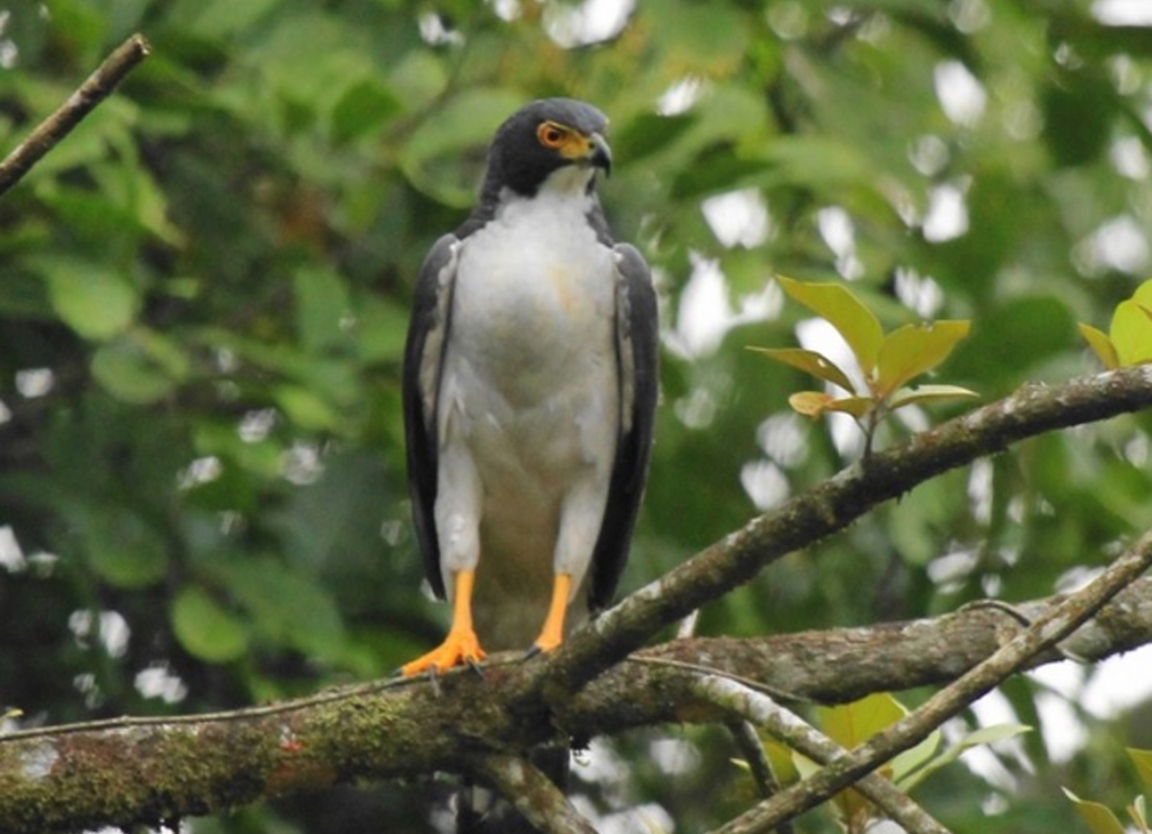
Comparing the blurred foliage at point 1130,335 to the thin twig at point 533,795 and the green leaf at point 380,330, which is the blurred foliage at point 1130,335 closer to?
the thin twig at point 533,795

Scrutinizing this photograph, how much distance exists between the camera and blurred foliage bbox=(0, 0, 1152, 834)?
615 cm

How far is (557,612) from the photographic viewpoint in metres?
5.67

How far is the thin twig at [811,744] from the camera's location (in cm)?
382

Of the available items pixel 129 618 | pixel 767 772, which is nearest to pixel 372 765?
pixel 767 772

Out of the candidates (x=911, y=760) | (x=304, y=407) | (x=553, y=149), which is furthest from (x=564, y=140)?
(x=911, y=760)

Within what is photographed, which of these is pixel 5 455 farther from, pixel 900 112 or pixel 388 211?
pixel 900 112

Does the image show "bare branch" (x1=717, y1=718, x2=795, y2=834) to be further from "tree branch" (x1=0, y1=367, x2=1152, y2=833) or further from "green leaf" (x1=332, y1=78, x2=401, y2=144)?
"green leaf" (x1=332, y1=78, x2=401, y2=144)

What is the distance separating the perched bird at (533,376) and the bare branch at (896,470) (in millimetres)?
1754

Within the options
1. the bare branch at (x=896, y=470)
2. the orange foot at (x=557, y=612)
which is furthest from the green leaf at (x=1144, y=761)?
the orange foot at (x=557, y=612)

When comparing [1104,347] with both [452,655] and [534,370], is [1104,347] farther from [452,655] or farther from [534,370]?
[534,370]

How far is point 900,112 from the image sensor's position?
763 cm

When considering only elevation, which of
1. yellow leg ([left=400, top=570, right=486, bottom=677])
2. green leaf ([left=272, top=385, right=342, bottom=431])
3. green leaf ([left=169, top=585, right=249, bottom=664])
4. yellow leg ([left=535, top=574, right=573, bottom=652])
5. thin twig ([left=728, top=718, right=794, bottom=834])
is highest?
green leaf ([left=272, top=385, right=342, bottom=431])

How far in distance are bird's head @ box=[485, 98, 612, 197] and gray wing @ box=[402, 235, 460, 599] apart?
265 mm

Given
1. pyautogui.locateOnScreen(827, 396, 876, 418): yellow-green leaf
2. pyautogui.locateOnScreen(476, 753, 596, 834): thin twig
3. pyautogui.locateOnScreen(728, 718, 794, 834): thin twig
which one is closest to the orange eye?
pyautogui.locateOnScreen(476, 753, 596, 834): thin twig
